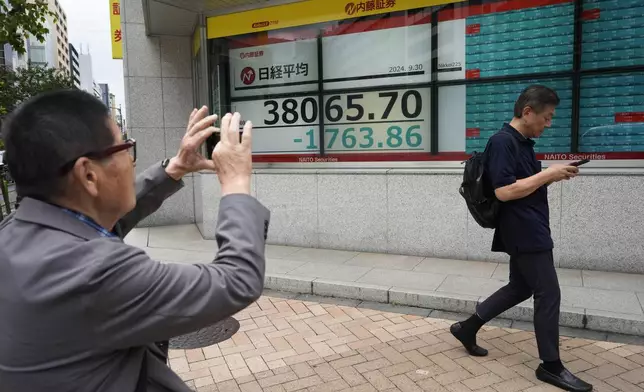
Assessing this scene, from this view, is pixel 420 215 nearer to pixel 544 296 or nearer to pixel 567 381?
pixel 544 296

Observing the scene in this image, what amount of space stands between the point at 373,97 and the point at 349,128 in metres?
0.56

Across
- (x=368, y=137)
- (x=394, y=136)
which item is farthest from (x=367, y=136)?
(x=394, y=136)

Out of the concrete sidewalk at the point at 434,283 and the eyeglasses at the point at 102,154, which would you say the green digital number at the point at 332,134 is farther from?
the eyeglasses at the point at 102,154

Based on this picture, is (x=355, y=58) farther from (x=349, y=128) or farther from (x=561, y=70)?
(x=561, y=70)

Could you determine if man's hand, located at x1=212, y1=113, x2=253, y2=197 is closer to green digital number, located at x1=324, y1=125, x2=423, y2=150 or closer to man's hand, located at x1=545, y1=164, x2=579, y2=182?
man's hand, located at x1=545, y1=164, x2=579, y2=182

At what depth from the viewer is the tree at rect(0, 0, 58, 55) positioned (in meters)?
5.88

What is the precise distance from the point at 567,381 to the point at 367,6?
17.6 ft

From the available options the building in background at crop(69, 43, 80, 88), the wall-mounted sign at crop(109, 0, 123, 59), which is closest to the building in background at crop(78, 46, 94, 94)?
the building in background at crop(69, 43, 80, 88)

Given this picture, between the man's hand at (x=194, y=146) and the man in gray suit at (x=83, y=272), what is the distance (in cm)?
37

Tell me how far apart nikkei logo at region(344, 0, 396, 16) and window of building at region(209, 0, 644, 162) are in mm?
26

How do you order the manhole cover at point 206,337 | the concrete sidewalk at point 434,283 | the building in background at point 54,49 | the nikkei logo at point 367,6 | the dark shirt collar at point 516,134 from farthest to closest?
the building in background at point 54,49
the nikkei logo at point 367,6
the concrete sidewalk at point 434,283
the manhole cover at point 206,337
the dark shirt collar at point 516,134

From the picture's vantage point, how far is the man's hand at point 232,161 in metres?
1.33

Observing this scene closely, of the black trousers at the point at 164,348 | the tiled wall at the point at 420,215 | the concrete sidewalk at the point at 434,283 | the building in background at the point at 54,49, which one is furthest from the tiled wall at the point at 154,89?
the building in background at the point at 54,49

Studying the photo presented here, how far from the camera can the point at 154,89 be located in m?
9.24
